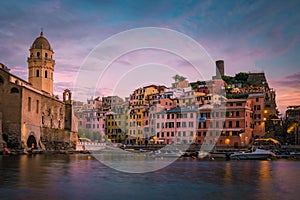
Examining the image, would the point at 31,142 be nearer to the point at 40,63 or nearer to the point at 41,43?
the point at 40,63

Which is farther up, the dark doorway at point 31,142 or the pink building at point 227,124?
the pink building at point 227,124

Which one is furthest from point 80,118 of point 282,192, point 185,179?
point 282,192

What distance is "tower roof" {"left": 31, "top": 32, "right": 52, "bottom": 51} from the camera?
274 feet

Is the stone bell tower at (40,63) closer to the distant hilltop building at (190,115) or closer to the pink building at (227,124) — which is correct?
the distant hilltop building at (190,115)

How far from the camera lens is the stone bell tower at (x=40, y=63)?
83.6 metres

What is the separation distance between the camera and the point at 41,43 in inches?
3300

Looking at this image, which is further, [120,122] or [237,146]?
[120,122]

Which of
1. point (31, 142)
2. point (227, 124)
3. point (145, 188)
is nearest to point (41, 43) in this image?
point (31, 142)

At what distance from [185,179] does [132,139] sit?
207 ft

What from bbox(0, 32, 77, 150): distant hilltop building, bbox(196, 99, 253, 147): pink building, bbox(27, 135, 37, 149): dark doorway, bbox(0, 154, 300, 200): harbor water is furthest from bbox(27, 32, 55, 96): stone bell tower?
bbox(0, 154, 300, 200): harbor water

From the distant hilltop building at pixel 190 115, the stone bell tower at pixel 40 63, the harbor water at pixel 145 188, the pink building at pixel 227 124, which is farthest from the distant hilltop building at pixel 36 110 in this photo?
the harbor water at pixel 145 188

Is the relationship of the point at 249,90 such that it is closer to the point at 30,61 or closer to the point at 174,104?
the point at 174,104

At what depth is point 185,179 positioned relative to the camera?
83.6ft

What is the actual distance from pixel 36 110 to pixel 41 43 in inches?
1034
